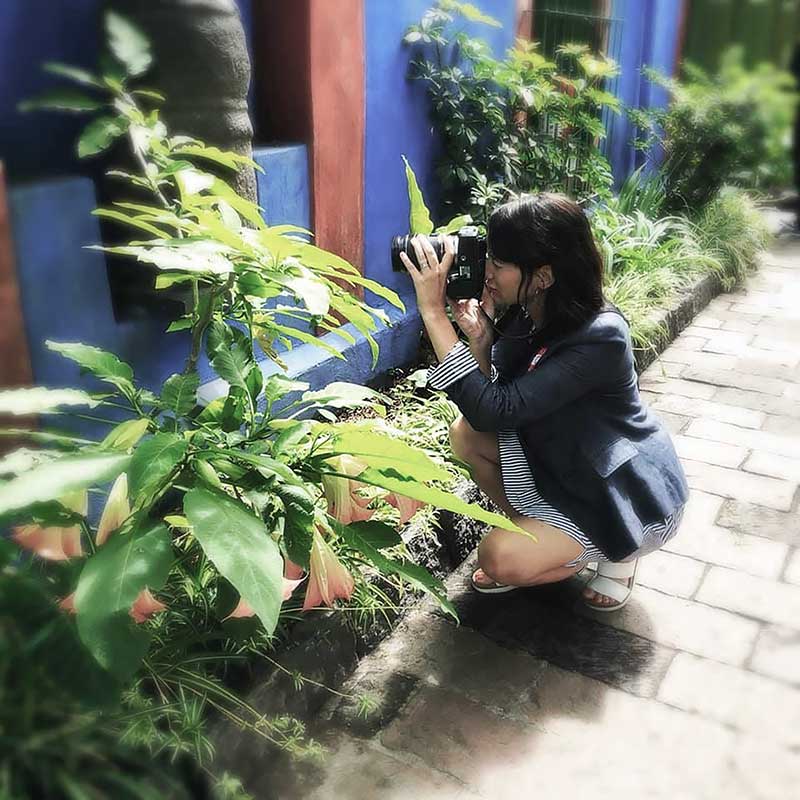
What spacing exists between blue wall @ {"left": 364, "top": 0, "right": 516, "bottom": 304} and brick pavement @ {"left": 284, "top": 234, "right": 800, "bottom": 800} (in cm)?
151

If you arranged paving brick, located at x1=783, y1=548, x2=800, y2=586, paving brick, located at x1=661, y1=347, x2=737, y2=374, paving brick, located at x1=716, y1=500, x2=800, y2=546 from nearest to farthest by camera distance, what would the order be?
paving brick, located at x1=783, y1=548, x2=800, y2=586 → paving brick, located at x1=716, y1=500, x2=800, y2=546 → paving brick, located at x1=661, y1=347, x2=737, y2=374

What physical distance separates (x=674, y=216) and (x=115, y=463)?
558 centimetres

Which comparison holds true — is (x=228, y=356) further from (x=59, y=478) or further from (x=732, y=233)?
(x=732, y=233)

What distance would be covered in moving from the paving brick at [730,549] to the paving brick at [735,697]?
1.75ft

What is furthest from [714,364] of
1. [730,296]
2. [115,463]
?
[115,463]

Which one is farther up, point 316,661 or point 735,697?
point 316,661

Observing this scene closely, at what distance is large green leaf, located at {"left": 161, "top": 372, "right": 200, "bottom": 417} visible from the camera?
1.69 meters

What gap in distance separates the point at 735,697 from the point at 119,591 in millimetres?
1525

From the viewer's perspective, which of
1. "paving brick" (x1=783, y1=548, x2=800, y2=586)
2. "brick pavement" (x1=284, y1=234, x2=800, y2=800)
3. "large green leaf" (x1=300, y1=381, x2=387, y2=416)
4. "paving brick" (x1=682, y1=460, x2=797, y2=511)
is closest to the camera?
"brick pavement" (x1=284, y1=234, x2=800, y2=800)

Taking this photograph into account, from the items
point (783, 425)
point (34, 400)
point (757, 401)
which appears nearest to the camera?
point (34, 400)

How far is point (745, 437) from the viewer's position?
355cm

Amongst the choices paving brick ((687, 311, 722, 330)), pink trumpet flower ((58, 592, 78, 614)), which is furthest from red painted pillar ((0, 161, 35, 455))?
paving brick ((687, 311, 722, 330))

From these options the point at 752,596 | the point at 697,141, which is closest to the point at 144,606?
the point at 752,596

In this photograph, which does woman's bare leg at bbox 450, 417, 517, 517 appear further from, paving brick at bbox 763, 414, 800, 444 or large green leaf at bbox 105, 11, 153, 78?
paving brick at bbox 763, 414, 800, 444
